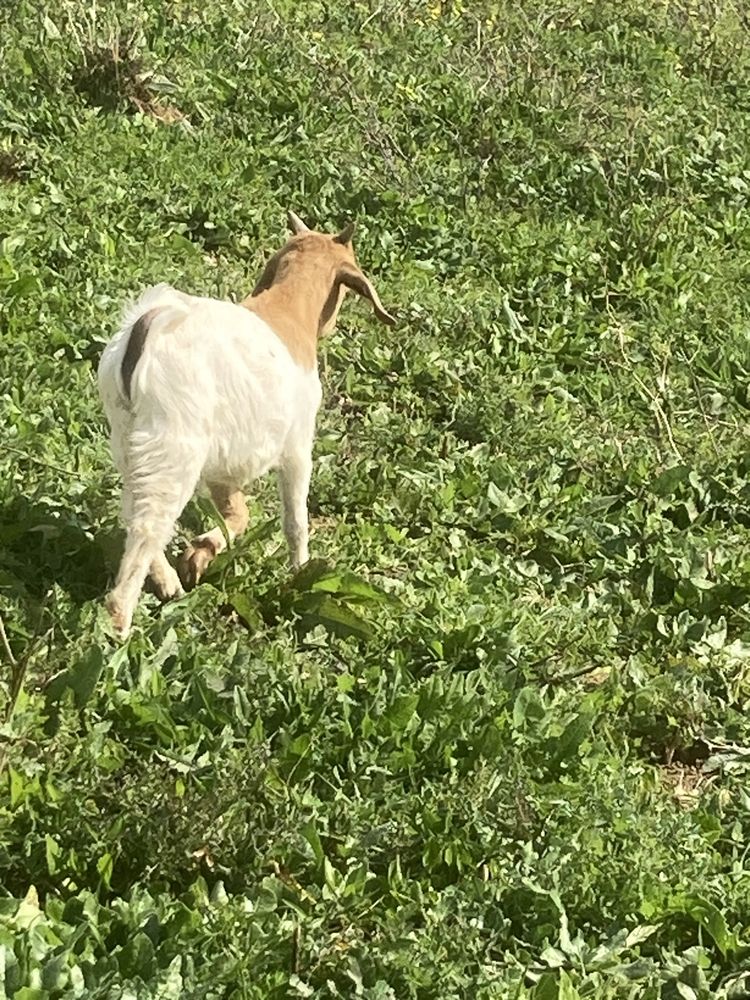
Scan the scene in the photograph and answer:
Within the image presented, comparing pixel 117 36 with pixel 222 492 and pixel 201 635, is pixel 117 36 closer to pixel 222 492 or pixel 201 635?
pixel 222 492

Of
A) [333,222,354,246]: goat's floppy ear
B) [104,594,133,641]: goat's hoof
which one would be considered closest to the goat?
[104,594,133,641]: goat's hoof

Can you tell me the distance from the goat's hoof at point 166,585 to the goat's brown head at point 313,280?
3.67 ft

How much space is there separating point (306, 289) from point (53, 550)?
1.42 meters

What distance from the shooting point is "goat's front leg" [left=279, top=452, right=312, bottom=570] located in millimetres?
5371

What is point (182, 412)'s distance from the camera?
461 centimetres

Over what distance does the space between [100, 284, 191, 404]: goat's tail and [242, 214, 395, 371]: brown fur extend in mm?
511

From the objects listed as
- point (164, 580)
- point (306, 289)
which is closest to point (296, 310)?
point (306, 289)

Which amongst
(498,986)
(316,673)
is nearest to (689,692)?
(316,673)

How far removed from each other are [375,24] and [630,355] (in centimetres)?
421

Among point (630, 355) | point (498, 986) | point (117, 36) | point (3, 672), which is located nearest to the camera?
point (498, 986)

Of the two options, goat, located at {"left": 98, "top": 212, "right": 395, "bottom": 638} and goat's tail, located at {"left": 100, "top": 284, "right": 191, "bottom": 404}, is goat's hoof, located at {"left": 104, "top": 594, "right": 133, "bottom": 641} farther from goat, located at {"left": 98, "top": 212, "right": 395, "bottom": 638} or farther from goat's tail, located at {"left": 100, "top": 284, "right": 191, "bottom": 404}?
goat's tail, located at {"left": 100, "top": 284, "right": 191, "bottom": 404}

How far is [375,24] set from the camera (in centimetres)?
1049

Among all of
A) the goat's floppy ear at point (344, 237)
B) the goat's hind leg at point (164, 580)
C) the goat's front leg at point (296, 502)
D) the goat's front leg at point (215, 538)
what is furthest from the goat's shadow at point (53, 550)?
the goat's floppy ear at point (344, 237)

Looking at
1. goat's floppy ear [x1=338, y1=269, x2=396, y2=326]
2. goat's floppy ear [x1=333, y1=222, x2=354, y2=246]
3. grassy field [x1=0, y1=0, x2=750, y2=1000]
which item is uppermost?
goat's floppy ear [x1=333, y1=222, x2=354, y2=246]
